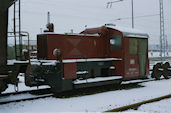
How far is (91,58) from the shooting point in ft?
33.6

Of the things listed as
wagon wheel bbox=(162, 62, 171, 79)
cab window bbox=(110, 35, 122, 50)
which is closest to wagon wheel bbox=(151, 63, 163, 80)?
wagon wheel bbox=(162, 62, 171, 79)

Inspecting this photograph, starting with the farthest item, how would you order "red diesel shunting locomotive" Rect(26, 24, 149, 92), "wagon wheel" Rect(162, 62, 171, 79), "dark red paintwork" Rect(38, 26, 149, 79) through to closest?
"wagon wheel" Rect(162, 62, 171, 79)
"dark red paintwork" Rect(38, 26, 149, 79)
"red diesel shunting locomotive" Rect(26, 24, 149, 92)

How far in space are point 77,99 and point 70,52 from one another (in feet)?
7.16

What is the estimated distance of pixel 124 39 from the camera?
10.3 m

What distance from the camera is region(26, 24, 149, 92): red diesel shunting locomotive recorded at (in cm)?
855

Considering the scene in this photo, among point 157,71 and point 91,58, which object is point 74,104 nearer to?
point 91,58

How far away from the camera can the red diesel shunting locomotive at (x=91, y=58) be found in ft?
28.0

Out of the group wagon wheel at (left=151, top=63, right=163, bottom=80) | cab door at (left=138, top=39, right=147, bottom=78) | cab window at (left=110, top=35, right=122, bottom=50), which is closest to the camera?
cab window at (left=110, top=35, right=122, bottom=50)

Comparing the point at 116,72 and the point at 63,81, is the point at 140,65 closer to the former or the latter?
the point at 116,72

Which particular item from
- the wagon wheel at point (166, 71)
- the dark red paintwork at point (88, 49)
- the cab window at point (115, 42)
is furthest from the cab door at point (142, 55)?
the wagon wheel at point (166, 71)

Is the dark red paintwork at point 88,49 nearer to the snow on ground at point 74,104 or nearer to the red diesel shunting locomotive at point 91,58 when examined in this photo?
the red diesel shunting locomotive at point 91,58

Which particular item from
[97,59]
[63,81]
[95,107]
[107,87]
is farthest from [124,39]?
[95,107]

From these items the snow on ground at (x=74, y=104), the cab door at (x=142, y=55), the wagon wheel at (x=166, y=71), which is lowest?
the snow on ground at (x=74, y=104)

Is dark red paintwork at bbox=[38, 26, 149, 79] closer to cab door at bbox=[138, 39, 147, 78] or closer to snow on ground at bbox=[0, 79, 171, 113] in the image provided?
cab door at bbox=[138, 39, 147, 78]
